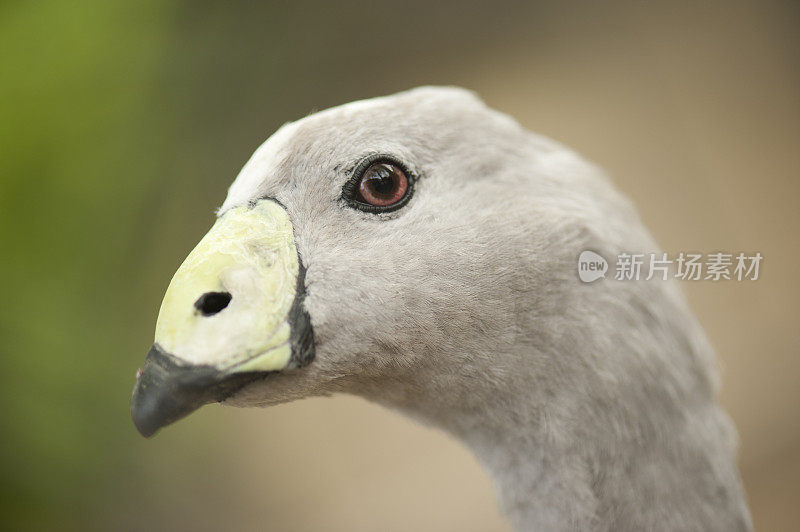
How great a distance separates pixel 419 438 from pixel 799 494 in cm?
178

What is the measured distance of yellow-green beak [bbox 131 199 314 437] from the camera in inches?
30.7

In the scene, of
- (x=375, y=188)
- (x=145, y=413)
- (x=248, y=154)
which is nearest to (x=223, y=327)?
(x=145, y=413)

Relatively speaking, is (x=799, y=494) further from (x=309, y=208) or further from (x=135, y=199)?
(x=135, y=199)

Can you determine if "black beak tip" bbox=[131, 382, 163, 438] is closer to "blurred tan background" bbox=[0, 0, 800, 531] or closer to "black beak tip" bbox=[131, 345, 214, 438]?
"black beak tip" bbox=[131, 345, 214, 438]

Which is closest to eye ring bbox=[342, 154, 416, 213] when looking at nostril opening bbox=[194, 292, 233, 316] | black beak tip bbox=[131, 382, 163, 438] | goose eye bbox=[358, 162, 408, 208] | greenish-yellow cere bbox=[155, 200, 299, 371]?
goose eye bbox=[358, 162, 408, 208]

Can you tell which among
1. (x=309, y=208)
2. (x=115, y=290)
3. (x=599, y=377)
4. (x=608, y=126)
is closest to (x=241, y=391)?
(x=309, y=208)

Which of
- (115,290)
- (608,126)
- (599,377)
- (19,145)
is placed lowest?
(599,377)

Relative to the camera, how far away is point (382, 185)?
92 centimetres

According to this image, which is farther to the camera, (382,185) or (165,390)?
(382,185)

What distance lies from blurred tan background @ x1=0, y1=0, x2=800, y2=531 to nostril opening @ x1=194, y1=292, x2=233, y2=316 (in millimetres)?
1769

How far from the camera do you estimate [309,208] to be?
0.91 metres

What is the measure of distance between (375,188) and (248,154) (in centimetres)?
195

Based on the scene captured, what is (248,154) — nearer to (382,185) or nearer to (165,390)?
(382,185)

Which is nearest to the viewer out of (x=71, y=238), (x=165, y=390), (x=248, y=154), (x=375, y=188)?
(x=165, y=390)
